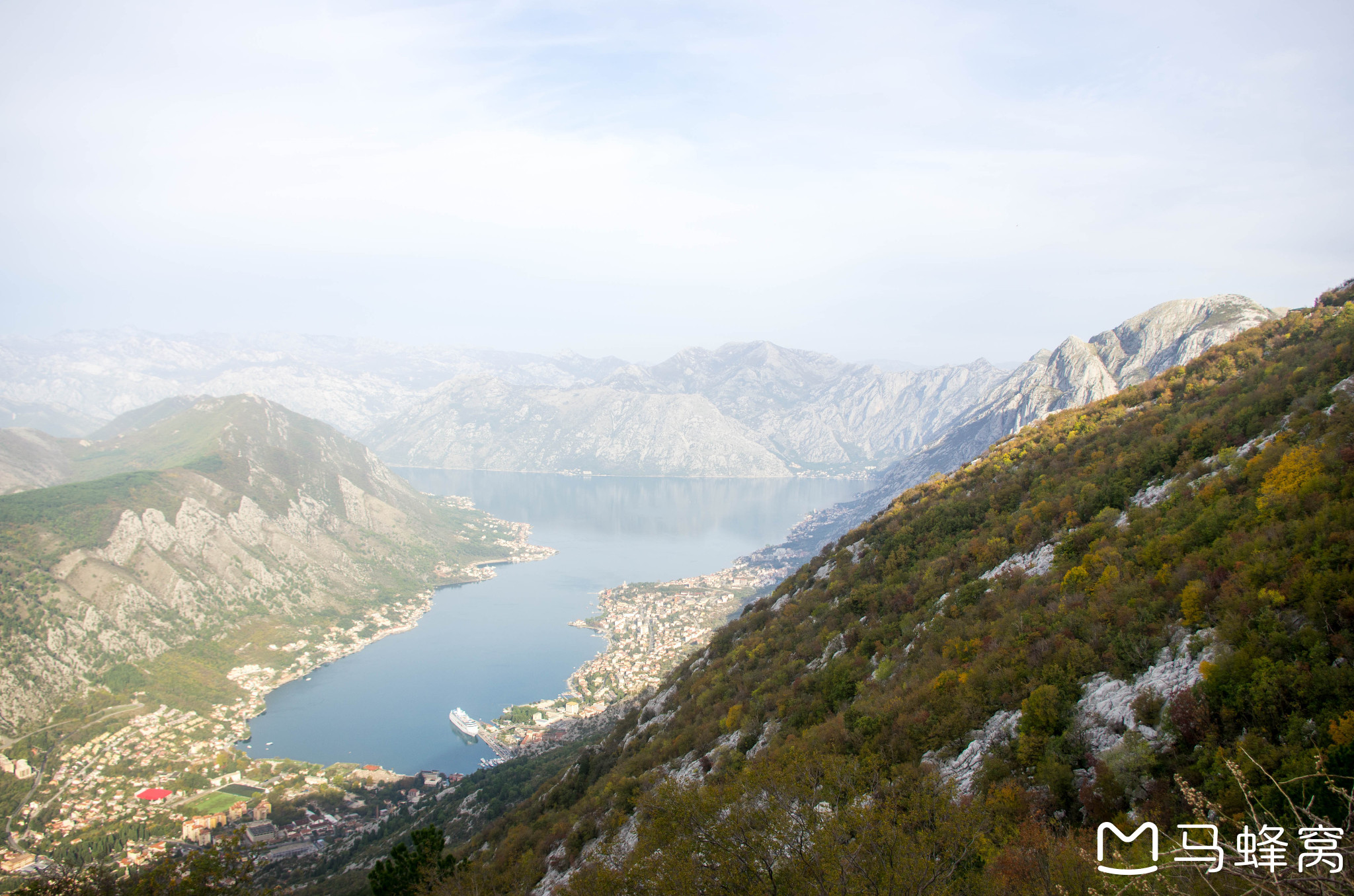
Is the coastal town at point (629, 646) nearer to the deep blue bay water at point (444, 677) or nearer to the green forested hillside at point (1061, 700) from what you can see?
the deep blue bay water at point (444, 677)

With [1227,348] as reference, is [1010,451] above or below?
below

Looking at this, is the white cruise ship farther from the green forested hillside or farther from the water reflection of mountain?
the green forested hillside

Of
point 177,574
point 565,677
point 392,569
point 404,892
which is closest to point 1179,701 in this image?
point 404,892

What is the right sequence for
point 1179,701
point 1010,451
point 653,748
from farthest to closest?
point 1010,451 → point 653,748 → point 1179,701

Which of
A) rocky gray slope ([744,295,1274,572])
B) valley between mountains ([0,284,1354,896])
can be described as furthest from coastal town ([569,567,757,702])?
valley between mountains ([0,284,1354,896])

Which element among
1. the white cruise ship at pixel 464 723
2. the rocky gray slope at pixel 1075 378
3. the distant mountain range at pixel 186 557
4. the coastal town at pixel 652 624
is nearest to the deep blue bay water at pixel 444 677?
the white cruise ship at pixel 464 723

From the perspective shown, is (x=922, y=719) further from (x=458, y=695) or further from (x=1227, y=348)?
(x=458, y=695)

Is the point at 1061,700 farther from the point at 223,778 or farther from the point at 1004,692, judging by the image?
the point at 223,778
